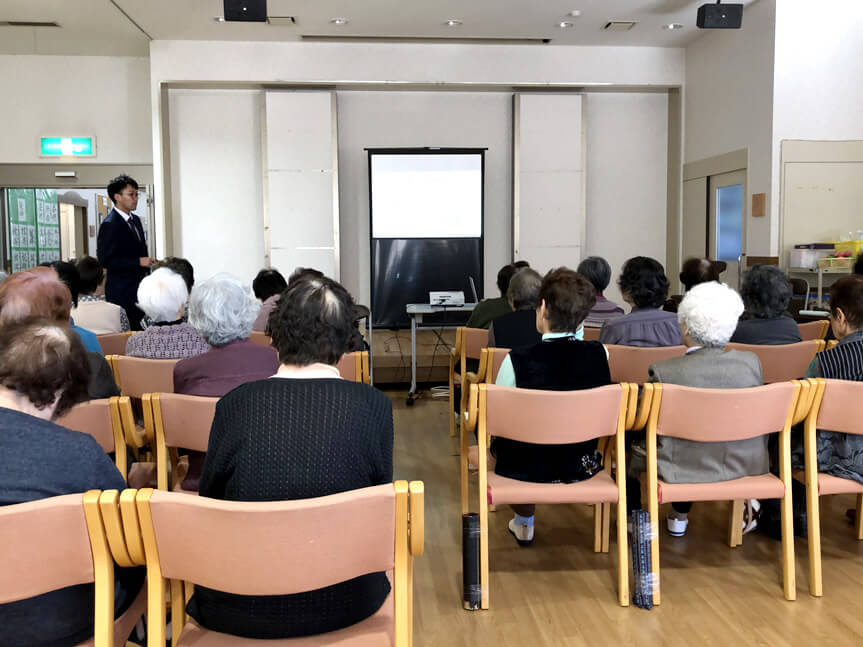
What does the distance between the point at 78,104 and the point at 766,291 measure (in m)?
8.03

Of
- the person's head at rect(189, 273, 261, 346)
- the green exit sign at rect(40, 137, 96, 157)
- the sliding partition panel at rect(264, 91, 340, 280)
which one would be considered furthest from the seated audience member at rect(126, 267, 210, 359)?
the green exit sign at rect(40, 137, 96, 157)

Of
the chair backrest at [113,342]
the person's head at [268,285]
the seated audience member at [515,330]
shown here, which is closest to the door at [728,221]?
the seated audience member at [515,330]

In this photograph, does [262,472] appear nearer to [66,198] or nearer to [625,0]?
[625,0]

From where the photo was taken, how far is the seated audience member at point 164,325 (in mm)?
3188

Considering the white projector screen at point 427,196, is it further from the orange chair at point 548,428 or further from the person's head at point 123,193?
the orange chair at point 548,428

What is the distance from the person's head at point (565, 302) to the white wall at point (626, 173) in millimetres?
6684

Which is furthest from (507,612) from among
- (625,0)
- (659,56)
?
(659,56)

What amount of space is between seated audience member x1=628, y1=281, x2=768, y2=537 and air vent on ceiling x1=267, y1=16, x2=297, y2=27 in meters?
6.18

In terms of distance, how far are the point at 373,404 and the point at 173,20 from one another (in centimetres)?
721

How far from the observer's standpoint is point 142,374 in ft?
9.65

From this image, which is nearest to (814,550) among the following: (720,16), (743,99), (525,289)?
(525,289)

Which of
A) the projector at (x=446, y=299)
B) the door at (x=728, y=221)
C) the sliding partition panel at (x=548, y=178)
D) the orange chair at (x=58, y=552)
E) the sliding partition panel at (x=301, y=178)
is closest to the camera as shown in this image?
the orange chair at (x=58, y=552)

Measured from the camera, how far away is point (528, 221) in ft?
29.7

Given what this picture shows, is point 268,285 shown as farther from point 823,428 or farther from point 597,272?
point 823,428
